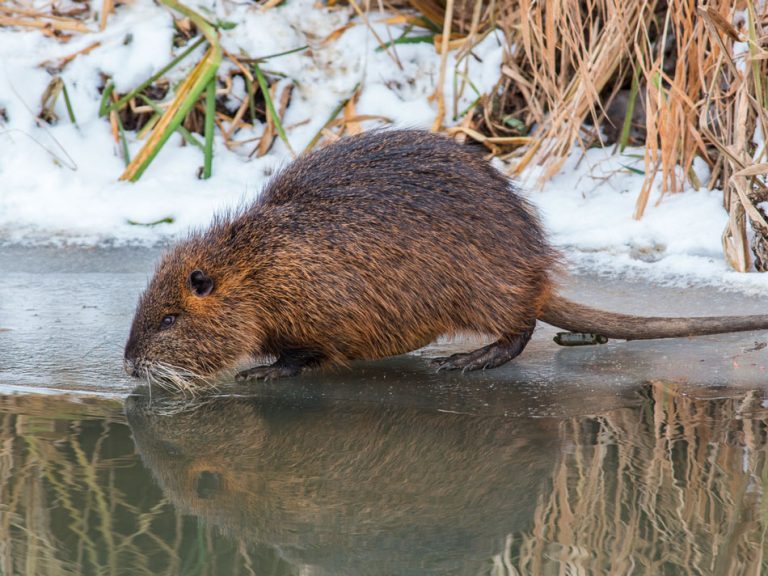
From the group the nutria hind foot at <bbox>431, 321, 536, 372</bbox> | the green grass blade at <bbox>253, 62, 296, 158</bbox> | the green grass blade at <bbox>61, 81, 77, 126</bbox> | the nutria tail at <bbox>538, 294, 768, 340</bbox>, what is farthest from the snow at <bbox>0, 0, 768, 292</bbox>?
the nutria hind foot at <bbox>431, 321, 536, 372</bbox>

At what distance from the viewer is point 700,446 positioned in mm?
2691

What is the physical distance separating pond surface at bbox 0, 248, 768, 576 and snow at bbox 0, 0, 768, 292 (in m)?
0.74

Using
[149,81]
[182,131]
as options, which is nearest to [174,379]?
[182,131]

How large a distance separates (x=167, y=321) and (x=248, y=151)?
241 centimetres

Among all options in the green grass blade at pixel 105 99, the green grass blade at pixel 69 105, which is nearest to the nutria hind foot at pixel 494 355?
the green grass blade at pixel 105 99

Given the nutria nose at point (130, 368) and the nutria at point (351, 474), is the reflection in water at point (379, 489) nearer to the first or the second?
the nutria at point (351, 474)

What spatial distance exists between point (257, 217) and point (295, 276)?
265 mm

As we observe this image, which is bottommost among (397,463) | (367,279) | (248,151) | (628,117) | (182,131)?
(248,151)

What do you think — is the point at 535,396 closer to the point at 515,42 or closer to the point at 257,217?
the point at 257,217

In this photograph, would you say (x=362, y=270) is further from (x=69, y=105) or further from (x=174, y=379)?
(x=69, y=105)

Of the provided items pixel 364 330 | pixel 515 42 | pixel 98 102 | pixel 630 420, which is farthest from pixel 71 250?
pixel 630 420

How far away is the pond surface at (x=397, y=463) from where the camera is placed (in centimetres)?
216

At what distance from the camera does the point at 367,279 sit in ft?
11.3

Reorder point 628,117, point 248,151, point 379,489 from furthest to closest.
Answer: point 248,151 → point 628,117 → point 379,489
